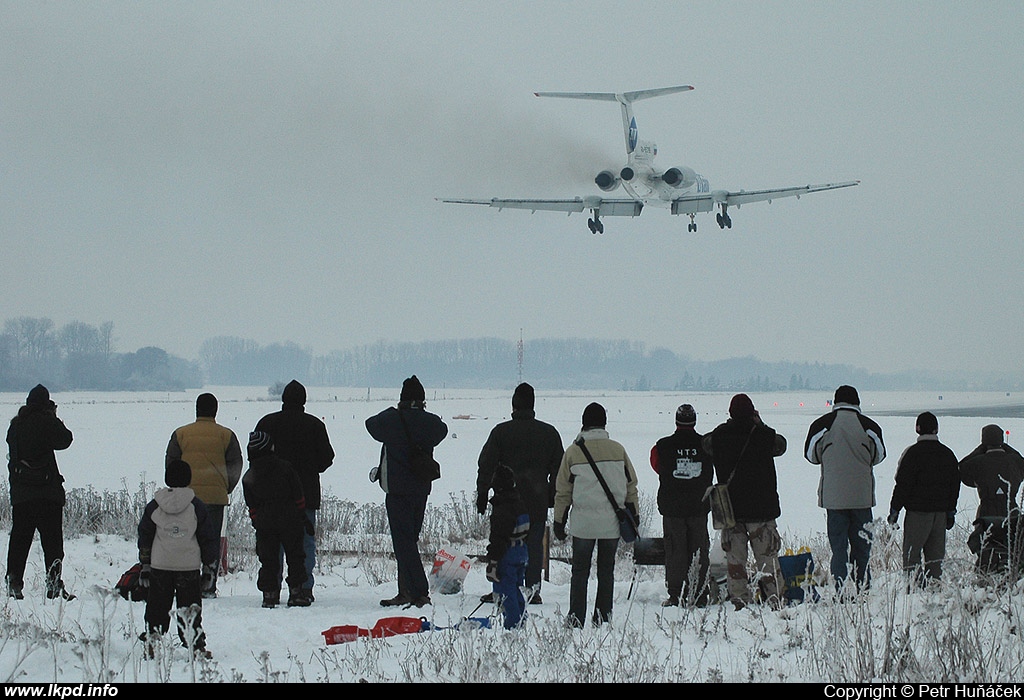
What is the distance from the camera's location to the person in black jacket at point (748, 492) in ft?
23.3

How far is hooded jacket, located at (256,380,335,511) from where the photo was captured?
739cm

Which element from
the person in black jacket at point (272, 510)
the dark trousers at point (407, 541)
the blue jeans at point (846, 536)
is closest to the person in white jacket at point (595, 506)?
the dark trousers at point (407, 541)

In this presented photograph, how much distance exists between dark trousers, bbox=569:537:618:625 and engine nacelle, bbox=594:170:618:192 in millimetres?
26877

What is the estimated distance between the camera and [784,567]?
25.0ft

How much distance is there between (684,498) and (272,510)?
11.0ft

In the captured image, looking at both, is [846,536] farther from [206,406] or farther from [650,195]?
[650,195]

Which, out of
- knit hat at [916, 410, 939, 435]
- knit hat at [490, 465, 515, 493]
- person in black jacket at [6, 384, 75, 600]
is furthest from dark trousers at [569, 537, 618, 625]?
person in black jacket at [6, 384, 75, 600]

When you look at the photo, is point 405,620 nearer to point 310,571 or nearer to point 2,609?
point 310,571

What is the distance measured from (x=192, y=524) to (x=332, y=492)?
13.3m

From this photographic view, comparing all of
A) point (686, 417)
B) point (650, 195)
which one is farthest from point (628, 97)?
point (686, 417)

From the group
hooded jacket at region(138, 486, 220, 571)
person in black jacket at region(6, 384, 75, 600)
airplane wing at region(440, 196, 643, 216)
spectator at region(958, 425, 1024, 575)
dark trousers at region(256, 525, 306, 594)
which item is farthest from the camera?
airplane wing at region(440, 196, 643, 216)

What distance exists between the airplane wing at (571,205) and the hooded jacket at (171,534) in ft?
94.1

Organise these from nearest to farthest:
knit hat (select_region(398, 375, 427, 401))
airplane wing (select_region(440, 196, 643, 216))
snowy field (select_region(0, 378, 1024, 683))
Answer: snowy field (select_region(0, 378, 1024, 683)) < knit hat (select_region(398, 375, 427, 401)) < airplane wing (select_region(440, 196, 643, 216))

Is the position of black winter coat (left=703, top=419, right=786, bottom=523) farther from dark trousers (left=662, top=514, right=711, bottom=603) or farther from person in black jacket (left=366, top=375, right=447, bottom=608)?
person in black jacket (left=366, top=375, right=447, bottom=608)
